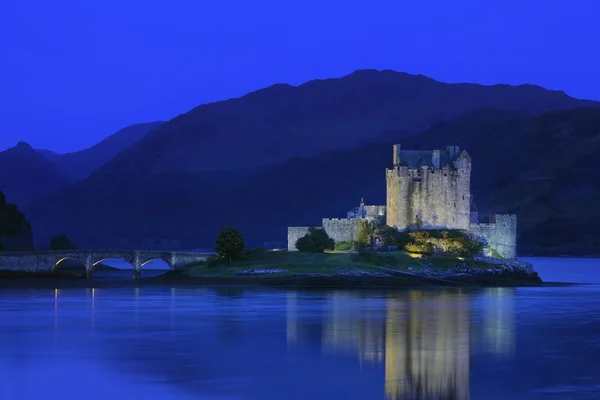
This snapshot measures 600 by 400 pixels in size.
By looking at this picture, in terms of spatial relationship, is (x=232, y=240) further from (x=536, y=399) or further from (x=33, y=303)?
(x=536, y=399)

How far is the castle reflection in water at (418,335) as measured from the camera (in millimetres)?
34188

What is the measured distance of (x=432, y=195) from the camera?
99.1 metres

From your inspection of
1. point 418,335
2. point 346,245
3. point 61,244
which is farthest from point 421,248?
point 418,335

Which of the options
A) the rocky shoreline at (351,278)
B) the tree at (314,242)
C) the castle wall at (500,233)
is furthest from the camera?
the castle wall at (500,233)

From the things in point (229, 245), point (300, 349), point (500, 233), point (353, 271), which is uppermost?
point (500, 233)

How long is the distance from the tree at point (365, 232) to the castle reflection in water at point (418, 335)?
22713mm

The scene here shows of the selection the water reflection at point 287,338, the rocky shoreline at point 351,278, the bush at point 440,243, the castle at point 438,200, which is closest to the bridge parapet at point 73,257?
the rocky shoreline at point 351,278

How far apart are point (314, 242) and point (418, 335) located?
50.0 m

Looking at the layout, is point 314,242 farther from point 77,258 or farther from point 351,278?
point 77,258

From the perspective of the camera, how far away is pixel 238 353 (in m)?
Result: 41.9

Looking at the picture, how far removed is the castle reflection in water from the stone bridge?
30.4 m

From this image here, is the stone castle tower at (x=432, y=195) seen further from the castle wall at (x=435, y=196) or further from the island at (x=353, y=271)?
the island at (x=353, y=271)

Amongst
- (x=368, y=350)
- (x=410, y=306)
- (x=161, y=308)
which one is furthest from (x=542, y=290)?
(x=368, y=350)

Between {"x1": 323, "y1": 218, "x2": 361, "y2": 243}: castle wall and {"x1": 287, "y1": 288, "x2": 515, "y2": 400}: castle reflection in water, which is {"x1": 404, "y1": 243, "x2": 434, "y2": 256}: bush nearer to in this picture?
{"x1": 323, "y1": 218, "x2": 361, "y2": 243}: castle wall
